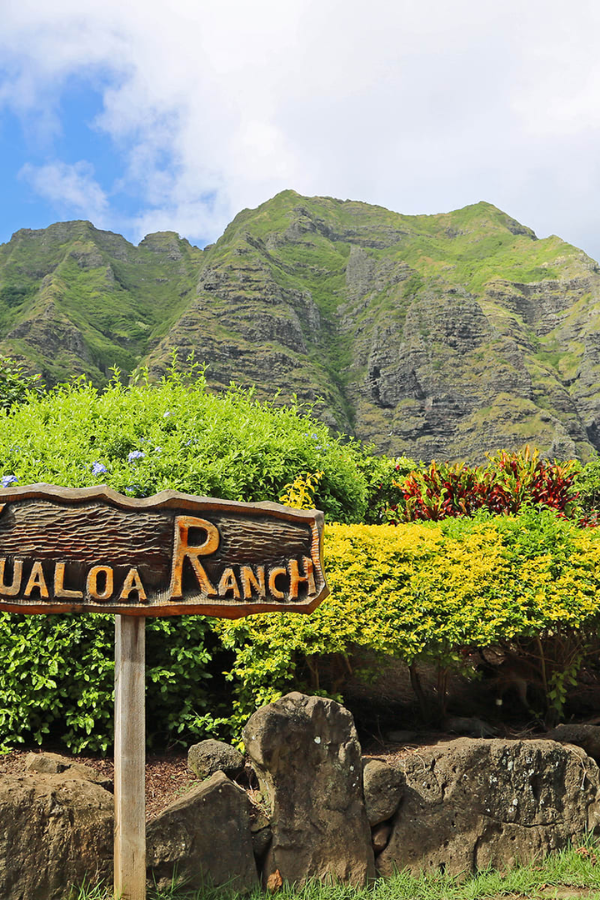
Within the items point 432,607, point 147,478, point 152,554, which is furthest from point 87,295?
point 152,554

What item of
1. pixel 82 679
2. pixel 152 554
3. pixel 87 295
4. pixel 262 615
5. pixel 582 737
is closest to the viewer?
pixel 152 554

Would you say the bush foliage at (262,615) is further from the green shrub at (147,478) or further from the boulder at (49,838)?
the boulder at (49,838)

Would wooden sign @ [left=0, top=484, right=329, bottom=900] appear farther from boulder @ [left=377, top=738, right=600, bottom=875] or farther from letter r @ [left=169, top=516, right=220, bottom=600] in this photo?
boulder @ [left=377, top=738, right=600, bottom=875]

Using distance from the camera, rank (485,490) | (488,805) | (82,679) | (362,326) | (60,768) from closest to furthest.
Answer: (60,768), (488,805), (82,679), (485,490), (362,326)

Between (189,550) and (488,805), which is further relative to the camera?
(488,805)

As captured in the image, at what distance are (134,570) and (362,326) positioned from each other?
11504cm

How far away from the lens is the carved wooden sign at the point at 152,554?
3355 millimetres

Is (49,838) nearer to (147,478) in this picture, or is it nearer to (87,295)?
(147,478)

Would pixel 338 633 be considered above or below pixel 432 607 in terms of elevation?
below

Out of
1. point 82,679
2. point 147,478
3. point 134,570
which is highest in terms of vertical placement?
point 147,478

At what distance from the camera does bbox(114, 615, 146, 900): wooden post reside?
11.0 ft

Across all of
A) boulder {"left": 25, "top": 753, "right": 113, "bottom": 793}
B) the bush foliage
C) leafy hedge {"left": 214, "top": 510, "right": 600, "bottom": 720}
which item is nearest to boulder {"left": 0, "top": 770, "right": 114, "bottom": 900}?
boulder {"left": 25, "top": 753, "right": 113, "bottom": 793}

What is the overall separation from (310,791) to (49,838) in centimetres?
134

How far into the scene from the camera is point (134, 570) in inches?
135
